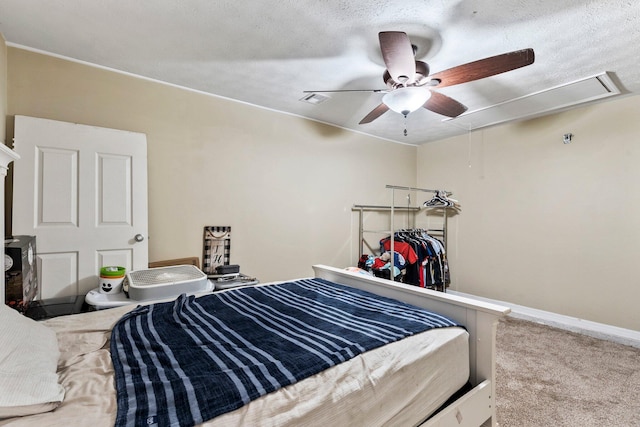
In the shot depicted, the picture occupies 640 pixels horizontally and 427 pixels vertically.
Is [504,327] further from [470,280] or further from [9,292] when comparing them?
[9,292]

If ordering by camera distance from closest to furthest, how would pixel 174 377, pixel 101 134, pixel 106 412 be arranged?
pixel 106 412 < pixel 174 377 < pixel 101 134

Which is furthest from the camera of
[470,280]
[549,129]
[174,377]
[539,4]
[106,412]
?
[470,280]

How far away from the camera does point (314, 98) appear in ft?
9.30

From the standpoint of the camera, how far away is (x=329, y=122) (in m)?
3.57

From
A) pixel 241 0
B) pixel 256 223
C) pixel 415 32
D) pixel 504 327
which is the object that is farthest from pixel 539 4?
pixel 504 327

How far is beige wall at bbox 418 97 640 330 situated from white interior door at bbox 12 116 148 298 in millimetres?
3869

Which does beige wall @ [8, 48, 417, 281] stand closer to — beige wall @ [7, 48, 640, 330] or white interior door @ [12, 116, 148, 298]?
beige wall @ [7, 48, 640, 330]

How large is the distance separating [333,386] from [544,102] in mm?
3372

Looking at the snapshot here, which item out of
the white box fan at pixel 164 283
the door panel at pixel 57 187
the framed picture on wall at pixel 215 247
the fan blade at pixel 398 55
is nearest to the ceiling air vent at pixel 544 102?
the fan blade at pixel 398 55

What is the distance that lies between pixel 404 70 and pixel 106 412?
2043 millimetres

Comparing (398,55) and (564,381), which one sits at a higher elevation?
(398,55)

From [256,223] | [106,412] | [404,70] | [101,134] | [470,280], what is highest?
[404,70]

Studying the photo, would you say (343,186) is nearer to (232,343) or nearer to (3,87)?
(232,343)

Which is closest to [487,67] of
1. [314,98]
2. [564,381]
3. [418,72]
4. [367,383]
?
[418,72]
